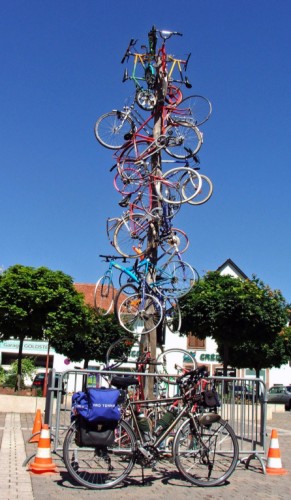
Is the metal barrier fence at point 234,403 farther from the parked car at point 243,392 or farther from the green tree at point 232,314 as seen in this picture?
the green tree at point 232,314

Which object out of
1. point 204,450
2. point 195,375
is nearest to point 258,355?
point 195,375

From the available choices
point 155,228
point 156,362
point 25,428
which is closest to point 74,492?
point 156,362

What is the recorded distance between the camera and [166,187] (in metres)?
12.0

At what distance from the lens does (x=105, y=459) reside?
287 inches

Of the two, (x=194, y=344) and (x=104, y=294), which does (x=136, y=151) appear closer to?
(x=104, y=294)

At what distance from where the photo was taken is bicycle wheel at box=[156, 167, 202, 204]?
11899 millimetres

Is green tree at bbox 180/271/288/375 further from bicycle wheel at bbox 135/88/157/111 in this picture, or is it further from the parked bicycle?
the parked bicycle

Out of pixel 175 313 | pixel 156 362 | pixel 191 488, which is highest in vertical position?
pixel 175 313

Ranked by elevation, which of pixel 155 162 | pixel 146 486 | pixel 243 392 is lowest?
pixel 146 486

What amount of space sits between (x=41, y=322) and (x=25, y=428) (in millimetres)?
8660

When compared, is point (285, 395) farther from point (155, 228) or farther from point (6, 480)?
point (6, 480)

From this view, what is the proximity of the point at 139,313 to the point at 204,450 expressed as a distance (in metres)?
3.85

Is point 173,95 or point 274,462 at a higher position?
point 173,95

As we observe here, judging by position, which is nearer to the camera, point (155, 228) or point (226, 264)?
point (155, 228)
